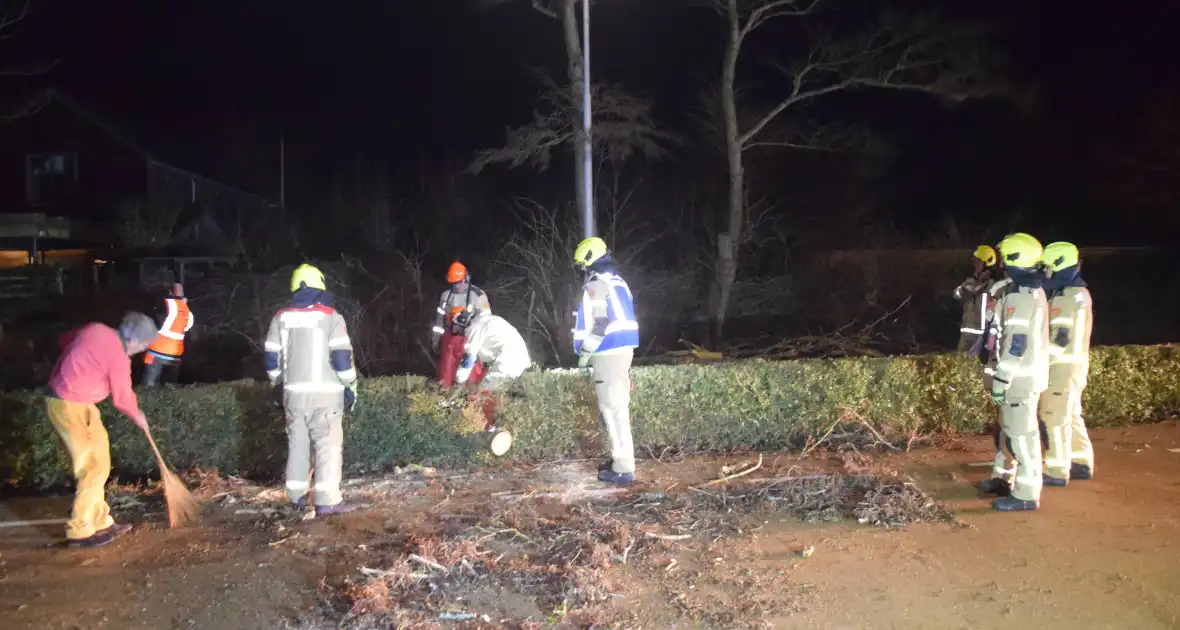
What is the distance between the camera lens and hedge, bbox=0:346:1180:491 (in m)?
7.16

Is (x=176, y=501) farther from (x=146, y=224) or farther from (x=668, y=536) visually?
(x=146, y=224)

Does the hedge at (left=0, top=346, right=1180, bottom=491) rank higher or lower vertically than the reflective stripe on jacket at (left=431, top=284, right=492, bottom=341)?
lower

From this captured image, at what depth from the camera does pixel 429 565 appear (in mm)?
→ 5141

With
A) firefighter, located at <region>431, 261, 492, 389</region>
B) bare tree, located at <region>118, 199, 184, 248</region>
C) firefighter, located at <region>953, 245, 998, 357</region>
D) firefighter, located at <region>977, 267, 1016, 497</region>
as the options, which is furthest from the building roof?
firefighter, located at <region>977, 267, 1016, 497</region>

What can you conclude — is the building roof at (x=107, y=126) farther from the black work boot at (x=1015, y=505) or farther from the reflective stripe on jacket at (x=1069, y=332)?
the black work boot at (x=1015, y=505)

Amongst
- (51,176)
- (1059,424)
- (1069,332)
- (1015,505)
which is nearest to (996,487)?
(1015,505)

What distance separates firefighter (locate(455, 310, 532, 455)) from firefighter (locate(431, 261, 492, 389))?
3.49ft

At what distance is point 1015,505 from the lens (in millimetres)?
6176

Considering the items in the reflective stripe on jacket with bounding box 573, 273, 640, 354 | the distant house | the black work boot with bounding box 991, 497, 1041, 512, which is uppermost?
the distant house

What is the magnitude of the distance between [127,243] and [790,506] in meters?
23.9

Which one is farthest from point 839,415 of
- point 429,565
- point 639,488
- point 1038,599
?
point 429,565

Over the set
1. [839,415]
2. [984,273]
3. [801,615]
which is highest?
[984,273]

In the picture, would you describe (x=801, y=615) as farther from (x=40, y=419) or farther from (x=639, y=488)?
(x=40, y=419)

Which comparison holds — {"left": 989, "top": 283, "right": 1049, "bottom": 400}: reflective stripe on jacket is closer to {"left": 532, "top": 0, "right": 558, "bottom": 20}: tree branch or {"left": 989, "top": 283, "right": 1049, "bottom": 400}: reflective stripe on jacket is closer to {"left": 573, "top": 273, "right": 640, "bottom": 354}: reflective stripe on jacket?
{"left": 573, "top": 273, "right": 640, "bottom": 354}: reflective stripe on jacket
